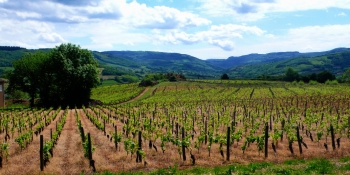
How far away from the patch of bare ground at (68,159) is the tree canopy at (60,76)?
37.2 m

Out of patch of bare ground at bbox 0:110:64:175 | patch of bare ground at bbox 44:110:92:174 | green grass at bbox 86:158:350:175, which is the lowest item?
patch of bare ground at bbox 44:110:92:174

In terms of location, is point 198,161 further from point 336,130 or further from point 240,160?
point 336,130

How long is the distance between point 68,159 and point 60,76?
45.9 meters

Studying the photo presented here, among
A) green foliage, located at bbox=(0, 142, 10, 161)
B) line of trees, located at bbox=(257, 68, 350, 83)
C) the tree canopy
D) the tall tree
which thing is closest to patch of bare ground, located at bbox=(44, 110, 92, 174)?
green foliage, located at bbox=(0, 142, 10, 161)

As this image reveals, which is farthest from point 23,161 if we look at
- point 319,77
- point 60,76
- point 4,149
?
point 319,77

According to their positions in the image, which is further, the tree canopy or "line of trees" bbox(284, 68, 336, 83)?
"line of trees" bbox(284, 68, 336, 83)

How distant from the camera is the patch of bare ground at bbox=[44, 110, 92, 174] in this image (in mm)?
16031

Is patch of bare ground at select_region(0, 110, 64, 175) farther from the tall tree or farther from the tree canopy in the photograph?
the tall tree

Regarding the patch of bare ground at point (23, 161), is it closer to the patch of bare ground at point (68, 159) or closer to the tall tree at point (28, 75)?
the patch of bare ground at point (68, 159)

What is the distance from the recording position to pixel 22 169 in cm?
1606

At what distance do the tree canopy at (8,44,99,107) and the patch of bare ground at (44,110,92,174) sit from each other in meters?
37.2

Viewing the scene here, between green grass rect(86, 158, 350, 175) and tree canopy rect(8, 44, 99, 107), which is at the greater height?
tree canopy rect(8, 44, 99, 107)

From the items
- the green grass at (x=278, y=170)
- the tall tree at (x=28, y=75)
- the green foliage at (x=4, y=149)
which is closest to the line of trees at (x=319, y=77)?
the tall tree at (x=28, y=75)

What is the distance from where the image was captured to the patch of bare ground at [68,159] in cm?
1603
